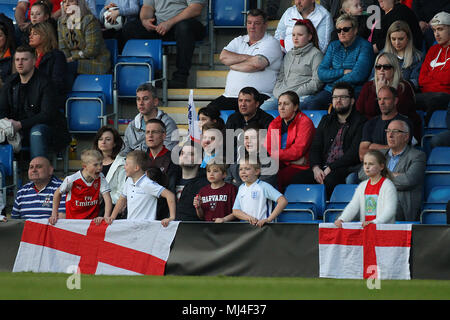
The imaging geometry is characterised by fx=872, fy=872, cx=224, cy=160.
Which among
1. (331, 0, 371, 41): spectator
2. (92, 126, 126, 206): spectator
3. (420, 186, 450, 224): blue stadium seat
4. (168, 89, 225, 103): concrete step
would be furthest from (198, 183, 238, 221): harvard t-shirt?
(331, 0, 371, 41): spectator

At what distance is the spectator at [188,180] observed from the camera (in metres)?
8.51

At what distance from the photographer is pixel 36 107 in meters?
10.4

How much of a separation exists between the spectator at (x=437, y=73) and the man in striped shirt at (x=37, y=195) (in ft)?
13.5

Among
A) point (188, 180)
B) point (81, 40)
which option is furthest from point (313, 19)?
point (188, 180)

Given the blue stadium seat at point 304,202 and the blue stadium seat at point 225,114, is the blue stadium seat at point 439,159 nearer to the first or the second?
the blue stadium seat at point 304,202

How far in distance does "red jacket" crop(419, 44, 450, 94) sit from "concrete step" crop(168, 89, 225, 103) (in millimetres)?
2726

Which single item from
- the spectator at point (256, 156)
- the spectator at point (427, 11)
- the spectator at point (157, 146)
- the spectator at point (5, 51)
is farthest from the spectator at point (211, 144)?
the spectator at point (5, 51)

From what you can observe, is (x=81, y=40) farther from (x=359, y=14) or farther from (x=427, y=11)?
(x=427, y=11)

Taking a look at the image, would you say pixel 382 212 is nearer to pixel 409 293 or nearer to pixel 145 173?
pixel 409 293

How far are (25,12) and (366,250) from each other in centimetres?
736

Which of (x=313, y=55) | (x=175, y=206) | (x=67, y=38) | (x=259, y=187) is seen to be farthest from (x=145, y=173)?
(x=67, y=38)

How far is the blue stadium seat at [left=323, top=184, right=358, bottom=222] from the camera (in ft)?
27.3
